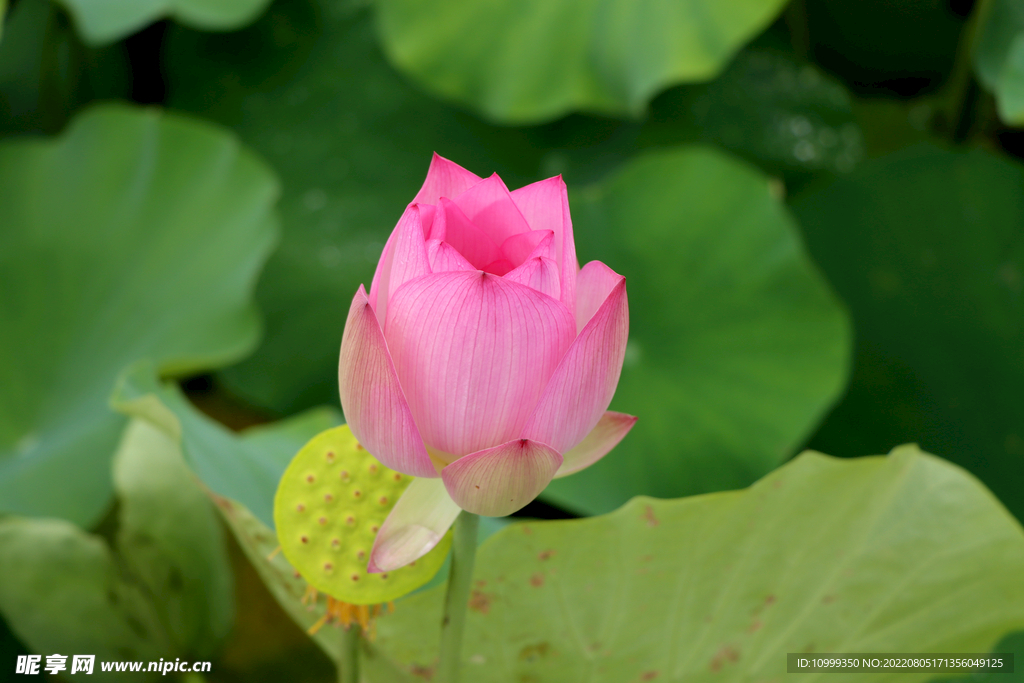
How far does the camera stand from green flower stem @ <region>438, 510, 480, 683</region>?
25cm

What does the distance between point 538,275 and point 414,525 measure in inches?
3.6

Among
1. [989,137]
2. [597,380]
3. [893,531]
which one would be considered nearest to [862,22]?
[989,137]

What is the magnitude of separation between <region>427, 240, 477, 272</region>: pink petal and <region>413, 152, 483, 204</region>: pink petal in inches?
1.6

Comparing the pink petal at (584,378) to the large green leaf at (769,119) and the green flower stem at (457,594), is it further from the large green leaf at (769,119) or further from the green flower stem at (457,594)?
the large green leaf at (769,119)

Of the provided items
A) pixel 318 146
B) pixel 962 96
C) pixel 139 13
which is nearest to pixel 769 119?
pixel 962 96

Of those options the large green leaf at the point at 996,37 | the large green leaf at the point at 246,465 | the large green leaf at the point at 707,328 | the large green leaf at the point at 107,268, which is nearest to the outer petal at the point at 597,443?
the large green leaf at the point at 246,465

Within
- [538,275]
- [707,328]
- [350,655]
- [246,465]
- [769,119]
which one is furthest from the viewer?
[769,119]

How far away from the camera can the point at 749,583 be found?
0.34 metres

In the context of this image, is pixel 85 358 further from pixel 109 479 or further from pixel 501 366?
pixel 501 366

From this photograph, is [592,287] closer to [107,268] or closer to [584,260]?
[584,260]

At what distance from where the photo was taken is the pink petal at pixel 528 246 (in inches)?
8.4

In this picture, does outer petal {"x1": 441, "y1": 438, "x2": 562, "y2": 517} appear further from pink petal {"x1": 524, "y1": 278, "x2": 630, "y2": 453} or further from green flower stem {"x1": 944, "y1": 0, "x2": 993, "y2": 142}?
green flower stem {"x1": 944, "y1": 0, "x2": 993, "y2": 142}

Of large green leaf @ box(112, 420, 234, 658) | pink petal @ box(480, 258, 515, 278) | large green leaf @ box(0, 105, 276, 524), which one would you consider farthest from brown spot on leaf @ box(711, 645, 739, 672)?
large green leaf @ box(0, 105, 276, 524)

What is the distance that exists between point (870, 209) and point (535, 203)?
0.73 m
